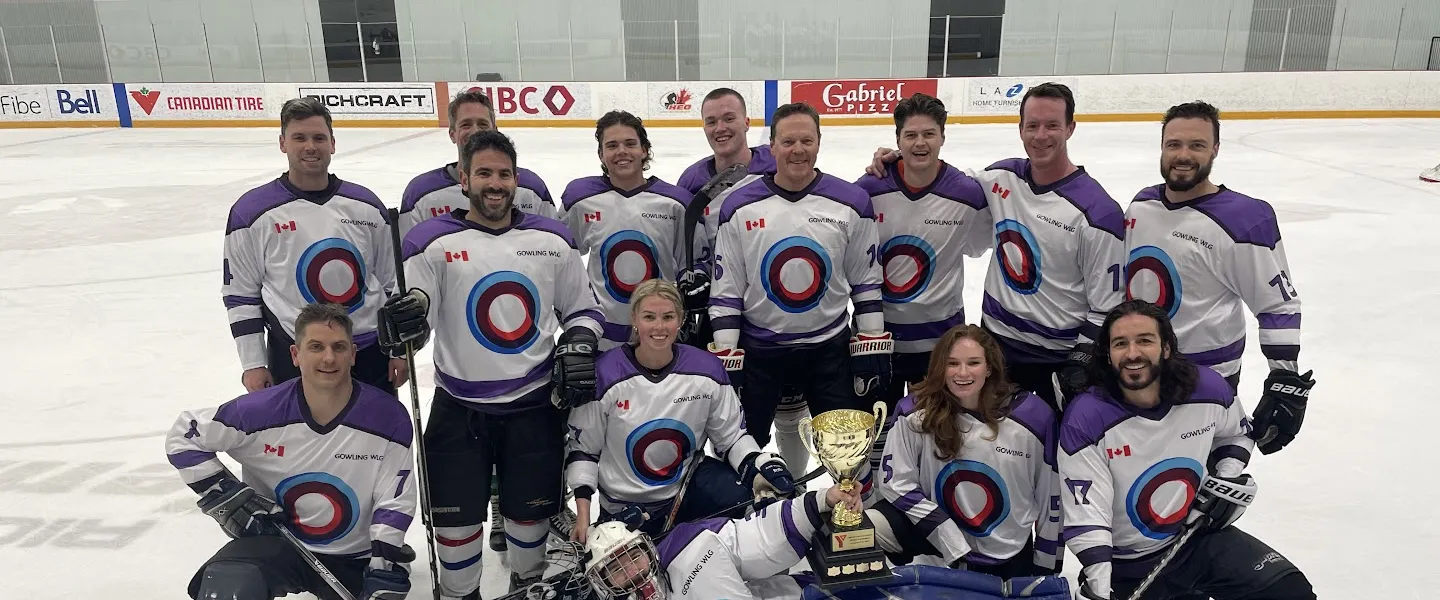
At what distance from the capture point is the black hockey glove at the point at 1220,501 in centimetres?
207

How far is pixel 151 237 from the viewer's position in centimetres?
677

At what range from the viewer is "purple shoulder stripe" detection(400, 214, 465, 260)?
7.43ft

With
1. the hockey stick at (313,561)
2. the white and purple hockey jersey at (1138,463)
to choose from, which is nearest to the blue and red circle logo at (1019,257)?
the white and purple hockey jersey at (1138,463)

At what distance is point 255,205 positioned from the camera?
8.17ft

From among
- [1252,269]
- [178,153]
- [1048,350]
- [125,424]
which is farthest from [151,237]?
[1252,269]

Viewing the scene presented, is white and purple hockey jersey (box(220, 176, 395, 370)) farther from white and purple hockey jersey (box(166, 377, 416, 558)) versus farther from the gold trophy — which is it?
the gold trophy

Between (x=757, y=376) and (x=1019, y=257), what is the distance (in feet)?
2.66

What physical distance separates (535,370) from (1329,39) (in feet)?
49.2

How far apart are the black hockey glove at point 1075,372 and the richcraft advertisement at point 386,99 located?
478 inches

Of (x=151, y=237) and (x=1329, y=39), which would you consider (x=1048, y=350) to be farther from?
(x=1329, y=39)

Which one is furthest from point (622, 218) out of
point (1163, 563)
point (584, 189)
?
point (1163, 563)

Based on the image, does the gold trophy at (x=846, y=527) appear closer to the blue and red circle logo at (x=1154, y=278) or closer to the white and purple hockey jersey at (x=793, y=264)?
the white and purple hockey jersey at (x=793, y=264)

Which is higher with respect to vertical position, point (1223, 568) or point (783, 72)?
point (783, 72)

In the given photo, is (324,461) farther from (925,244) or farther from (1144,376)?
(1144,376)
